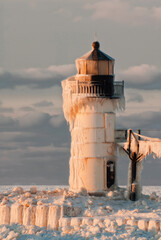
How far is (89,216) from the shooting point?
34.6 metres

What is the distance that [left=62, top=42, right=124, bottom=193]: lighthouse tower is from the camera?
37216mm

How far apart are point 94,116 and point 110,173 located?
3.04 metres

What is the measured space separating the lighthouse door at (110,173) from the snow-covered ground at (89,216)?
596mm

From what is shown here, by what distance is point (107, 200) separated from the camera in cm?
3650

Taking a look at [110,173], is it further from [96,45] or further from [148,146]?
[96,45]

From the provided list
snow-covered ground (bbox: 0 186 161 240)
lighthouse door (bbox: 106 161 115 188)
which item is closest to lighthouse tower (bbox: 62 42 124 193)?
lighthouse door (bbox: 106 161 115 188)

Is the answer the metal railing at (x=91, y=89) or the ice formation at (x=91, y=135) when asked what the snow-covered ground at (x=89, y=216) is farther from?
the metal railing at (x=91, y=89)

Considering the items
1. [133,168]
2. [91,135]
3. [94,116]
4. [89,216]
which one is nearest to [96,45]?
[94,116]

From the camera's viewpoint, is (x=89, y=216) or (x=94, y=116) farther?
(x=94, y=116)

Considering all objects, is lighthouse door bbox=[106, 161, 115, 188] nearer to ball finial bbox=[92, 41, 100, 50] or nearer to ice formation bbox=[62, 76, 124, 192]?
ice formation bbox=[62, 76, 124, 192]

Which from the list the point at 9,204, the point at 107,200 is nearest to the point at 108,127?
the point at 107,200

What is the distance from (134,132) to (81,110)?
9.47 ft

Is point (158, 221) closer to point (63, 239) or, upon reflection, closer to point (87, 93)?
point (63, 239)

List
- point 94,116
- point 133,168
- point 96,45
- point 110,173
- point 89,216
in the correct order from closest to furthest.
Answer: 1. point 89,216
2. point 133,168
3. point 94,116
4. point 96,45
5. point 110,173
